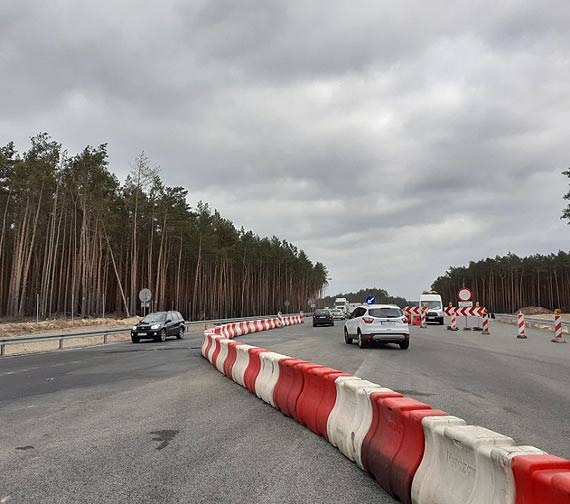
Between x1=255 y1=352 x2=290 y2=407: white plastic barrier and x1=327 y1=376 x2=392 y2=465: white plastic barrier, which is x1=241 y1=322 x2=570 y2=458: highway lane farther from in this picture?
x1=255 y1=352 x2=290 y2=407: white plastic barrier

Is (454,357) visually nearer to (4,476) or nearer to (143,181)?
(4,476)

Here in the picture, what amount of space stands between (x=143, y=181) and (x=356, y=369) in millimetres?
41129

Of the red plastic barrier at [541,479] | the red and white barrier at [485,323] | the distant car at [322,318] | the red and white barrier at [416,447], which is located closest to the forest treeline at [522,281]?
the distant car at [322,318]

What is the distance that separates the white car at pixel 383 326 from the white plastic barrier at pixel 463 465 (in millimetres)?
15812

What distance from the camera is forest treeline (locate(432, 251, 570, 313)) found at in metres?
106

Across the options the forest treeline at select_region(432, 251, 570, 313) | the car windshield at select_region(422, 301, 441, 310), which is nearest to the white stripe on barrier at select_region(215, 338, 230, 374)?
the car windshield at select_region(422, 301, 441, 310)

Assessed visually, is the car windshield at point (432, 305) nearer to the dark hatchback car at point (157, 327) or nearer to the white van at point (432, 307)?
the white van at point (432, 307)

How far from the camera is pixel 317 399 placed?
22.5ft

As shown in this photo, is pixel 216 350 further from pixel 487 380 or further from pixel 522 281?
pixel 522 281

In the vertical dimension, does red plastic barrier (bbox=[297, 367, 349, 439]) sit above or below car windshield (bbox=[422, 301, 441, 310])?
below

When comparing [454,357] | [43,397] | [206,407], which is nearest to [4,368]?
[43,397]

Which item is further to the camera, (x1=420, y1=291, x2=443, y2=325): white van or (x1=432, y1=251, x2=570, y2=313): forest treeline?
(x1=432, y1=251, x2=570, y2=313): forest treeline

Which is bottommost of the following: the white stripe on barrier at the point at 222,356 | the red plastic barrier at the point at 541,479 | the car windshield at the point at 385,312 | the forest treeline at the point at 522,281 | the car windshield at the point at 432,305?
the white stripe on barrier at the point at 222,356

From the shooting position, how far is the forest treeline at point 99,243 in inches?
1805
